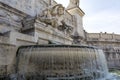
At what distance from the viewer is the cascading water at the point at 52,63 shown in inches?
191

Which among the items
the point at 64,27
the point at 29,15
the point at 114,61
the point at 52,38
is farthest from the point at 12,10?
the point at 114,61

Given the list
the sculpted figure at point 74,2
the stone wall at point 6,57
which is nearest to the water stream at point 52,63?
the stone wall at point 6,57

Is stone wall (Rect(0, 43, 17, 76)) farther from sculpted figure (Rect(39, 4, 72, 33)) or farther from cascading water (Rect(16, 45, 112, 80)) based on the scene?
sculpted figure (Rect(39, 4, 72, 33))

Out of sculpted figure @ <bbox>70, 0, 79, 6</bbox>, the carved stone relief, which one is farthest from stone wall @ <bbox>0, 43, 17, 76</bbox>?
sculpted figure @ <bbox>70, 0, 79, 6</bbox>

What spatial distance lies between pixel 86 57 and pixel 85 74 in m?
0.60

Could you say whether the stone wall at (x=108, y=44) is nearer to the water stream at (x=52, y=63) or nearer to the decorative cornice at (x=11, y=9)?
the decorative cornice at (x=11, y=9)

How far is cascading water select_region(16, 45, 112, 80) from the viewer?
4.86 metres

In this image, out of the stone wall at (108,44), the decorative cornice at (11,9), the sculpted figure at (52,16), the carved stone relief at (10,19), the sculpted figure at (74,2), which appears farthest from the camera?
the stone wall at (108,44)

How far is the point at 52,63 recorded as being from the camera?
4910 mm

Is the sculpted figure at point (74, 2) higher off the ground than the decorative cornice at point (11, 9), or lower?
higher

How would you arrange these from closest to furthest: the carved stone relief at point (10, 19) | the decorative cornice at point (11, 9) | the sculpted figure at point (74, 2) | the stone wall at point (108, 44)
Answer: the carved stone relief at point (10, 19) < the decorative cornice at point (11, 9) < the sculpted figure at point (74, 2) < the stone wall at point (108, 44)

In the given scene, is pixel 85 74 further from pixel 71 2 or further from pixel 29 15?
pixel 71 2

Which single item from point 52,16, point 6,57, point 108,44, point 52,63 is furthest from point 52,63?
point 108,44

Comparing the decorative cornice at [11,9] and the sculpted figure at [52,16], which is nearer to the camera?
the decorative cornice at [11,9]
